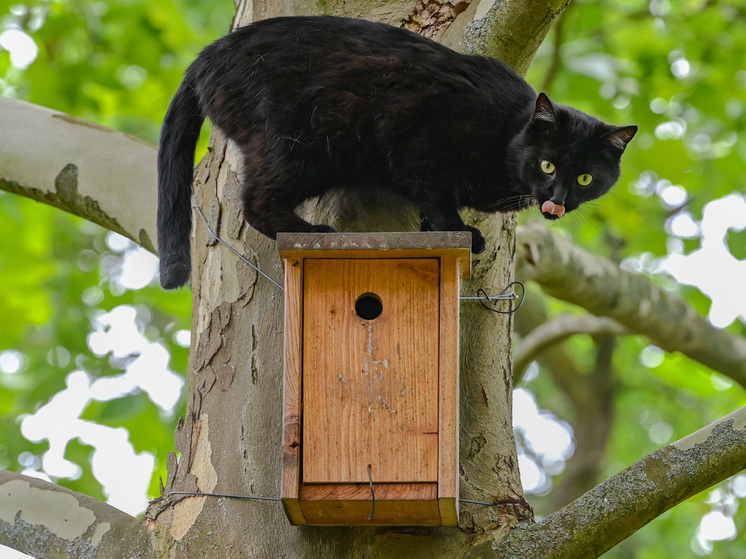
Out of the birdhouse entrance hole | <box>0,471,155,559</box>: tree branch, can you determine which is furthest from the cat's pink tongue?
<box>0,471,155,559</box>: tree branch

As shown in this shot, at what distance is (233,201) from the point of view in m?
2.15

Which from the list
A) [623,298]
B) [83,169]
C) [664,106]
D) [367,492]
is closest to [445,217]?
[367,492]

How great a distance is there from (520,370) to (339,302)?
234cm

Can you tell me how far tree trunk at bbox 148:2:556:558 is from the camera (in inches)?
69.1

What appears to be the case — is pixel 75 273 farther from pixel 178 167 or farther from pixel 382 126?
pixel 382 126

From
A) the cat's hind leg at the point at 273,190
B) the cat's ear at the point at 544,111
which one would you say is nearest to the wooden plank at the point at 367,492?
the cat's hind leg at the point at 273,190

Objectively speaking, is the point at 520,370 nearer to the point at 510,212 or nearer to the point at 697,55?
the point at 510,212

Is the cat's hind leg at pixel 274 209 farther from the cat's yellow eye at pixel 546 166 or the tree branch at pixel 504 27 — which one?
the tree branch at pixel 504 27

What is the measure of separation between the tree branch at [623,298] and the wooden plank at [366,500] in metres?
1.38

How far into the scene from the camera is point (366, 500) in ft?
5.27

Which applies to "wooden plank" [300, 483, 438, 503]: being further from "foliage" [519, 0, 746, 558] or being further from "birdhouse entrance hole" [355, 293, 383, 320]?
"foliage" [519, 0, 746, 558]

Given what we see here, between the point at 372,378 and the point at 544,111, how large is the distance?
2.60 feet

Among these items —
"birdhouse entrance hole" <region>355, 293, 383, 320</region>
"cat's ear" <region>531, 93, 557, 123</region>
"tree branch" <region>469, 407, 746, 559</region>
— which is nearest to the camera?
"tree branch" <region>469, 407, 746, 559</region>

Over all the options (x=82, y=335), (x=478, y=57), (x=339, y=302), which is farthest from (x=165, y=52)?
(x=339, y=302)
